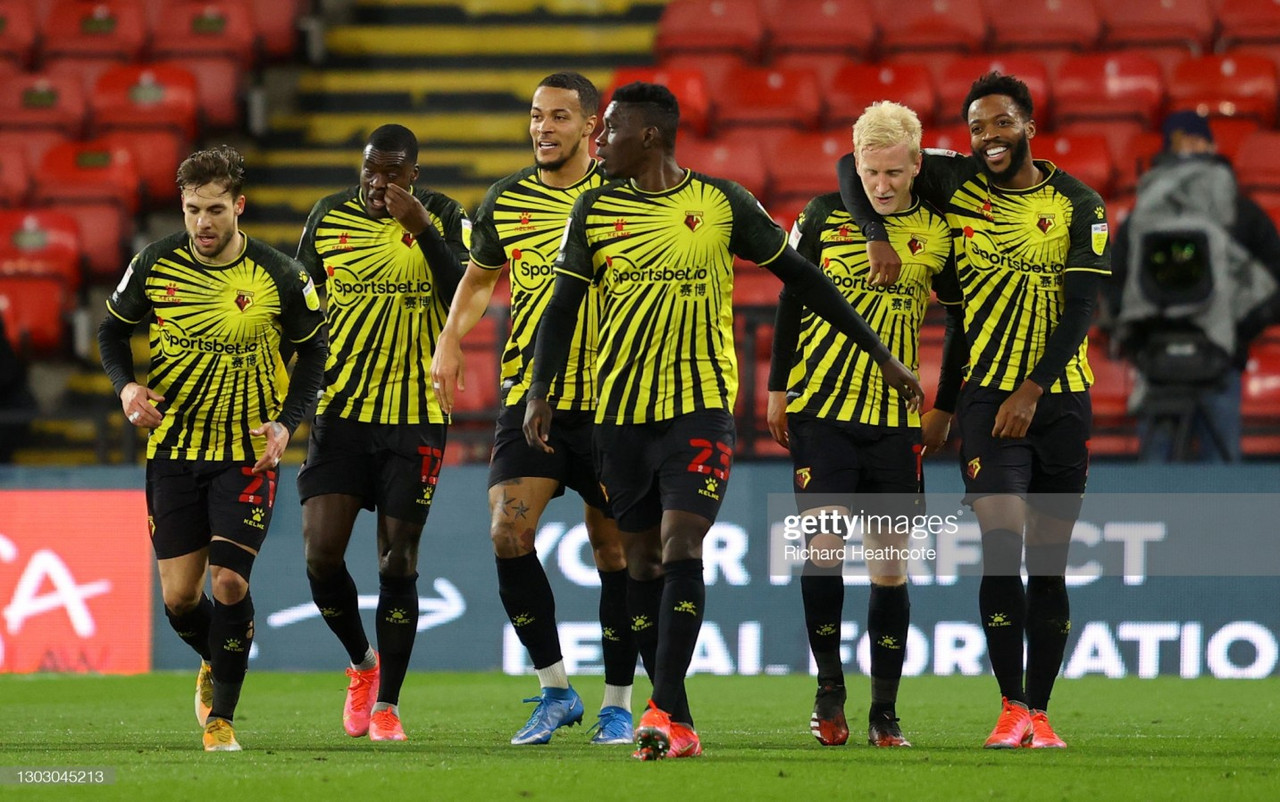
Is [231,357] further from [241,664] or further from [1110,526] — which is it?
[1110,526]

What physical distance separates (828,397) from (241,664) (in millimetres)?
2238

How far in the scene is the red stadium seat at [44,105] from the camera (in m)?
14.3

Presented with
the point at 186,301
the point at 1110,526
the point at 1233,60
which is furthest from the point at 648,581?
the point at 1233,60

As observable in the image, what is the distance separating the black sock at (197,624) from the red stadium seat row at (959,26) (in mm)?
8403

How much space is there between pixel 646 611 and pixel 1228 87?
8.56 metres

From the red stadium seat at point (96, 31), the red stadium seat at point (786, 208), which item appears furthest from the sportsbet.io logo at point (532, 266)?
the red stadium seat at point (96, 31)

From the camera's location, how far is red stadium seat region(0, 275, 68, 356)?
12.3 metres

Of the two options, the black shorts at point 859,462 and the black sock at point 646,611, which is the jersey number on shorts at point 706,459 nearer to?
the black sock at point 646,611

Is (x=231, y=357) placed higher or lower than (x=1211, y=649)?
higher

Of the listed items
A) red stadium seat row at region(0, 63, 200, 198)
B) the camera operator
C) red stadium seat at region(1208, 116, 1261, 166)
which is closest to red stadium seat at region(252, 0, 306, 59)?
red stadium seat row at region(0, 63, 200, 198)

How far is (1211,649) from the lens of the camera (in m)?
9.65

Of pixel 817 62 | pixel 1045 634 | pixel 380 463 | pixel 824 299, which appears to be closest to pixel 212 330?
pixel 380 463

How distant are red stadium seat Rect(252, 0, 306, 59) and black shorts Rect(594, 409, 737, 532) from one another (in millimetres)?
10170

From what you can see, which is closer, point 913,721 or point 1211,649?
point 913,721
